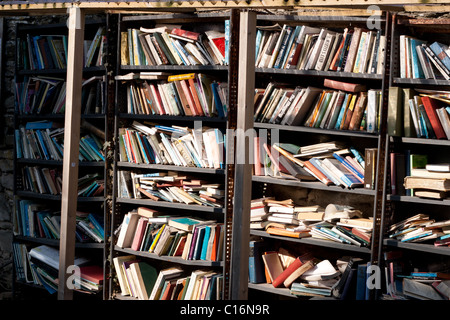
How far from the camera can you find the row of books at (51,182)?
16.1 ft

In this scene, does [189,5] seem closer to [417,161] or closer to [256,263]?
[417,161]

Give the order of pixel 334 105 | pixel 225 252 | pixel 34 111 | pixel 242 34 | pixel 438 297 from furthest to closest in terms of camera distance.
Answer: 1. pixel 34 111
2. pixel 225 252
3. pixel 334 105
4. pixel 438 297
5. pixel 242 34

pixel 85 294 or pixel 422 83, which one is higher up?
pixel 422 83

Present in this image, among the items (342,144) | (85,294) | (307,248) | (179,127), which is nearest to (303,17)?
(342,144)

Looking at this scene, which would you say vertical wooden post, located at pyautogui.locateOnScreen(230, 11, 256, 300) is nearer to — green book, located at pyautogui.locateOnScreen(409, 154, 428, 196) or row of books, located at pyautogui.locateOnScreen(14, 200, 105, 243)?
green book, located at pyautogui.locateOnScreen(409, 154, 428, 196)

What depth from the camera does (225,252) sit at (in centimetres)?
442

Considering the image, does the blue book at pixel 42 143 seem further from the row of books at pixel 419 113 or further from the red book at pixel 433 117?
the red book at pixel 433 117

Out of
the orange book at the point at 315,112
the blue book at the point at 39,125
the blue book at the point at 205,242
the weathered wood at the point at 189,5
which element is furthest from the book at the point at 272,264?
the blue book at the point at 39,125

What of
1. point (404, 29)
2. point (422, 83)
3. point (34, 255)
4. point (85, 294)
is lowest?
point (85, 294)

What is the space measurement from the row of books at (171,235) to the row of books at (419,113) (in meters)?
1.40

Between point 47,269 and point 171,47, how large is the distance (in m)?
1.97

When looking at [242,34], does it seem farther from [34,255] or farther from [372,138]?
[34,255]

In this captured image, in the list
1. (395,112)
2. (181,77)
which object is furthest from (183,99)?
(395,112)

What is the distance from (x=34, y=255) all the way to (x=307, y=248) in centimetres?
213
